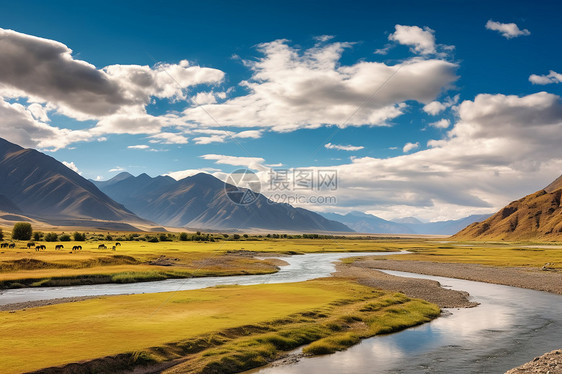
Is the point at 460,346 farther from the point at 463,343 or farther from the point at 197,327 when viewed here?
the point at 197,327

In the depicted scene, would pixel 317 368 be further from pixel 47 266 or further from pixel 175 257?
pixel 175 257

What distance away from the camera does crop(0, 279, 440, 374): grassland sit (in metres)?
21.9

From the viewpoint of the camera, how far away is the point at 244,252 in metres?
118

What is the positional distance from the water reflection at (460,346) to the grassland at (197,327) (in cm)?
187

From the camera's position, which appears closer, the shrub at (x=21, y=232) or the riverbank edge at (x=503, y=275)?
the riverbank edge at (x=503, y=275)

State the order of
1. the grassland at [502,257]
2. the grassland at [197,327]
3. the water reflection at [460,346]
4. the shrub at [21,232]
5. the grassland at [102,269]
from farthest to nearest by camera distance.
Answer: the shrub at [21,232] < the grassland at [502,257] < the grassland at [102,269] < the water reflection at [460,346] < the grassland at [197,327]

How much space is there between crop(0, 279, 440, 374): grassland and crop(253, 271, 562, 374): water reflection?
187cm

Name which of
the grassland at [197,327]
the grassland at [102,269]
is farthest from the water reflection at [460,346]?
the grassland at [102,269]

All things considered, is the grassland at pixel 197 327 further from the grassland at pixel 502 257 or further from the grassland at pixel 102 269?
the grassland at pixel 502 257

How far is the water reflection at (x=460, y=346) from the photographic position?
23.6m

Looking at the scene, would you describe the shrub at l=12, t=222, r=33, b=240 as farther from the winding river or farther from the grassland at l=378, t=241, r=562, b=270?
the grassland at l=378, t=241, r=562, b=270

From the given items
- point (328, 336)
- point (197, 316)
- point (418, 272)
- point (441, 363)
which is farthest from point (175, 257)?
point (441, 363)

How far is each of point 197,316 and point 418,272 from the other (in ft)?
188

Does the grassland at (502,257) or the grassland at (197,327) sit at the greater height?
the grassland at (197,327)
